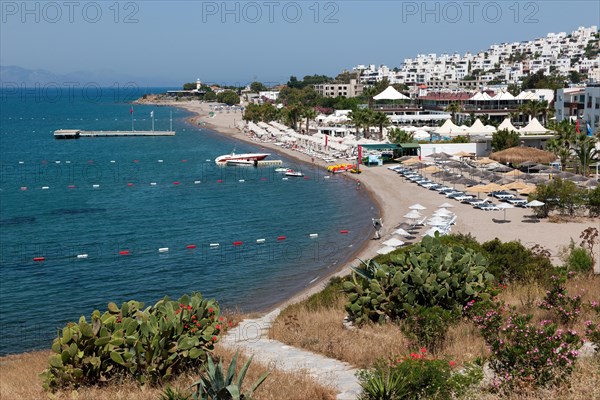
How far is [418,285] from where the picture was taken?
12.5 m

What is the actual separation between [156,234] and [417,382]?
30.7 m

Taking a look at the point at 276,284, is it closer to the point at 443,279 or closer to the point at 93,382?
the point at 443,279

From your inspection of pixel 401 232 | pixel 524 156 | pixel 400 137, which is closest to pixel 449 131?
pixel 400 137

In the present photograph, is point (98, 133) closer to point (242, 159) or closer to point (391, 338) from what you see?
point (242, 159)

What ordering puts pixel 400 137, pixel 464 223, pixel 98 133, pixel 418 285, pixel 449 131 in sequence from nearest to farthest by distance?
pixel 418 285, pixel 464 223, pixel 400 137, pixel 449 131, pixel 98 133

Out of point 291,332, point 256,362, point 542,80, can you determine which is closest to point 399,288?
point 291,332

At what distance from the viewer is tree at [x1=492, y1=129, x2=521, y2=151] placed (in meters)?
55.2

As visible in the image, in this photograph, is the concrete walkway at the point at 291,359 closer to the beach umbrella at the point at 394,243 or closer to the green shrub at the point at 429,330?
the green shrub at the point at 429,330

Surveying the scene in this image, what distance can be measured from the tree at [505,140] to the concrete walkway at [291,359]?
44735 millimetres

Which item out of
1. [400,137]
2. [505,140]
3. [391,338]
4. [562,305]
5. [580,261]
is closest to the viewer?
[391,338]

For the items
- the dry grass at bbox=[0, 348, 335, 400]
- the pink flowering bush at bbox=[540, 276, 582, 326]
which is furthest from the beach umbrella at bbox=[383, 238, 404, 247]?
the dry grass at bbox=[0, 348, 335, 400]

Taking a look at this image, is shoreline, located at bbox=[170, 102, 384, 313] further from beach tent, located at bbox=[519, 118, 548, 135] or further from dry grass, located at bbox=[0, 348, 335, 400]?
beach tent, located at bbox=[519, 118, 548, 135]

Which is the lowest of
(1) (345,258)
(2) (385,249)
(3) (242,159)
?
(1) (345,258)

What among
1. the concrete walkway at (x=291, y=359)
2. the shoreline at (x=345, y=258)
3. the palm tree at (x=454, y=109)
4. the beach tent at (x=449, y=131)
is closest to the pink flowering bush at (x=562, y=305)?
the shoreline at (x=345, y=258)
